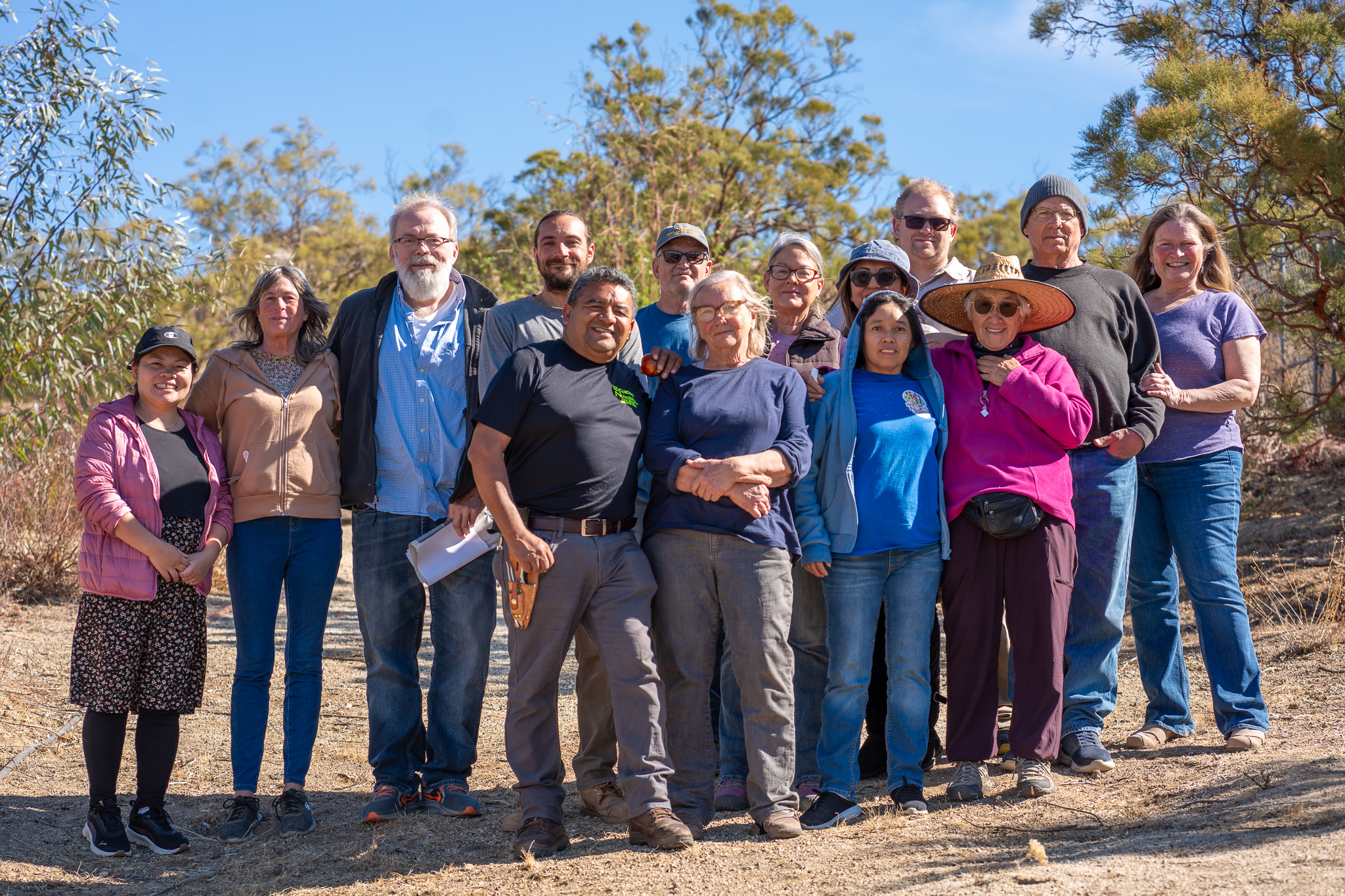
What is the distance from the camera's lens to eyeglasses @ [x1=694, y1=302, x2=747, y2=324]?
4.11 m

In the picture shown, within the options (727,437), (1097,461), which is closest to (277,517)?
(727,437)

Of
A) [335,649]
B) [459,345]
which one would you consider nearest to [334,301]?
[335,649]

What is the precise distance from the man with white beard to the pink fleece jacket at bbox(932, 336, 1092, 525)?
193 centimetres

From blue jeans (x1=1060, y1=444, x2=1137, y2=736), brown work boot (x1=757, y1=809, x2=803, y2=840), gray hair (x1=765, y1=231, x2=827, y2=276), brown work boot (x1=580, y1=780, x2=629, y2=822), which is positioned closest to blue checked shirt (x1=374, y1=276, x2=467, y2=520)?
brown work boot (x1=580, y1=780, x2=629, y2=822)

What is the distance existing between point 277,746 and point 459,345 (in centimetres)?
252

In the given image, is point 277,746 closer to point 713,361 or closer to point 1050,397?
point 713,361

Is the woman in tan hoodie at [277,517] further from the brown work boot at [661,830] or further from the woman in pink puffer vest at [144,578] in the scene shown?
the brown work boot at [661,830]

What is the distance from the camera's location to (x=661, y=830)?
3.83 metres

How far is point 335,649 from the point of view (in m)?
8.52

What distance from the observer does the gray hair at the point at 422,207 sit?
15.5ft

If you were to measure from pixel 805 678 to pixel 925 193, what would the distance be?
2.26 metres

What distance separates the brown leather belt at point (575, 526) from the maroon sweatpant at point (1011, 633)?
1297 millimetres

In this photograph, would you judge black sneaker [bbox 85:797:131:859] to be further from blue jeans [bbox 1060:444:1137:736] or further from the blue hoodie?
blue jeans [bbox 1060:444:1137:736]

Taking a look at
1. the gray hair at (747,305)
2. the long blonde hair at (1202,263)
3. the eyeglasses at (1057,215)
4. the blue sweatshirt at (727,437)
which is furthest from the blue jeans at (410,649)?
the long blonde hair at (1202,263)
